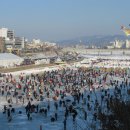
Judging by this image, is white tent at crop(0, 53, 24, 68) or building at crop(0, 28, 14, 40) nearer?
white tent at crop(0, 53, 24, 68)

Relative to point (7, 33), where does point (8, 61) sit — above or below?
below

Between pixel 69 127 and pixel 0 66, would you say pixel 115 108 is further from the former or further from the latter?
pixel 0 66

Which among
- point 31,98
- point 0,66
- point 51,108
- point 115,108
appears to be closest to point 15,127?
point 51,108

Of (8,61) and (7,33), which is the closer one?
(8,61)

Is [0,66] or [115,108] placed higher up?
[115,108]

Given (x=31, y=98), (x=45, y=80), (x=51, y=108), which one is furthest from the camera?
(x=45, y=80)

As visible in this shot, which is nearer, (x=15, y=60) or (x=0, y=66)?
(x=0, y=66)

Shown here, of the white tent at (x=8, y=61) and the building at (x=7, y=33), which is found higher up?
the building at (x=7, y=33)

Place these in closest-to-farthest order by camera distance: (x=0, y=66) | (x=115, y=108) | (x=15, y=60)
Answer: (x=115, y=108), (x=0, y=66), (x=15, y=60)

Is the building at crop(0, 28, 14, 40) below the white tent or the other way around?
the other way around

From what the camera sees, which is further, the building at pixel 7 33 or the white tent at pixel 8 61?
the building at pixel 7 33
